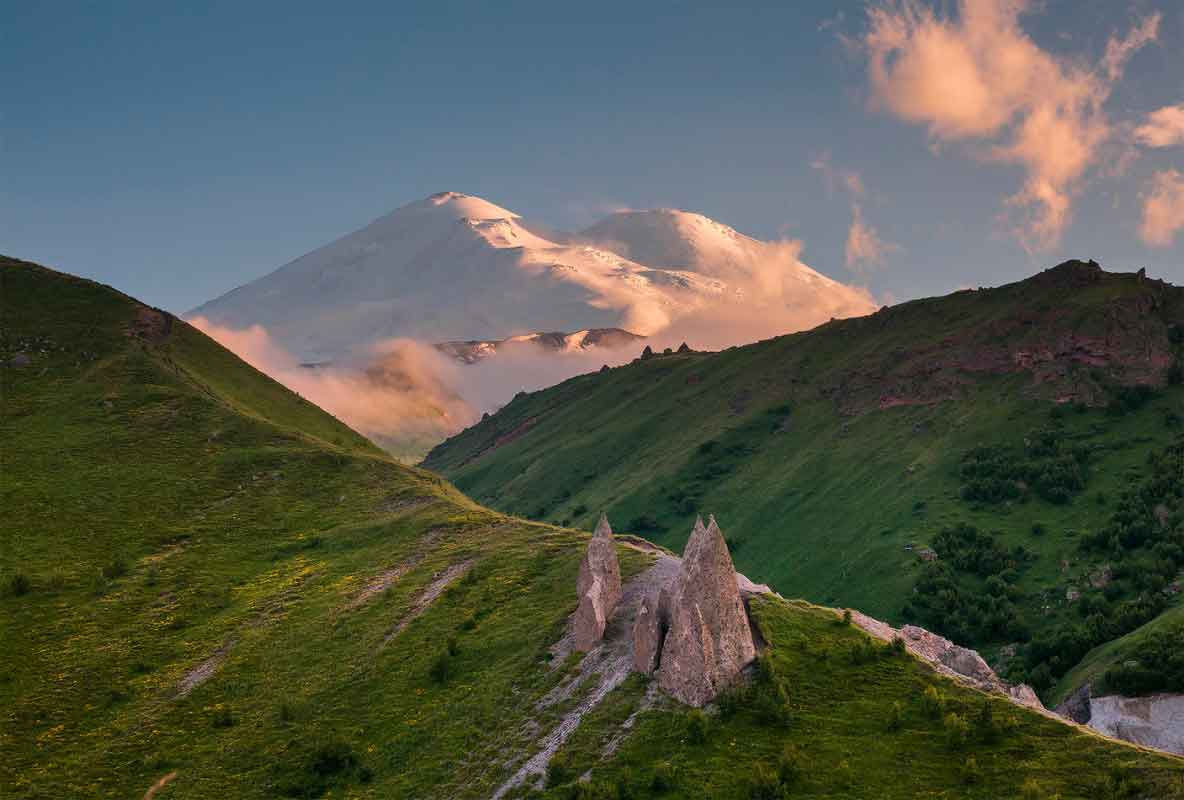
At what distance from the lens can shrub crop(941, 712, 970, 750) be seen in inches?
1513

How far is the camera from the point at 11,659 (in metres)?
62.3

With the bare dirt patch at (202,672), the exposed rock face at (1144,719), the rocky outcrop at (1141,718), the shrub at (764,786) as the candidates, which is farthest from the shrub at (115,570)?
the exposed rock face at (1144,719)

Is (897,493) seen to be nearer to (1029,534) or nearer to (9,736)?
(1029,534)

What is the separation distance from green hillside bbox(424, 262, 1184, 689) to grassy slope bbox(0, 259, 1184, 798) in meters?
58.8

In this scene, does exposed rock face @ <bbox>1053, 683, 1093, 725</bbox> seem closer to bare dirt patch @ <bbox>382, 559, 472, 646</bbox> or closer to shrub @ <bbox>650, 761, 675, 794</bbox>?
shrub @ <bbox>650, 761, 675, 794</bbox>

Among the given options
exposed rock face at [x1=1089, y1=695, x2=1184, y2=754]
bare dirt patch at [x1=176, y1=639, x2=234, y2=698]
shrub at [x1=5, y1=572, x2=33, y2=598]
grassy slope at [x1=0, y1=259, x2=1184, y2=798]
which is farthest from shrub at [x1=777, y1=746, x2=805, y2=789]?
shrub at [x1=5, y1=572, x2=33, y2=598]

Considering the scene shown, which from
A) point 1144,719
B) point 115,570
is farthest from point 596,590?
point 115,570

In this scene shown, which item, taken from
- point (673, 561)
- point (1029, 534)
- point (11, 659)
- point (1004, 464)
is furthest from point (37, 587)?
point (1004, 464)

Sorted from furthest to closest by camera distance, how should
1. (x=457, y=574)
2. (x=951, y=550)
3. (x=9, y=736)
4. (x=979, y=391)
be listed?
(x=979, y=391) → (x=951, y=550) → (x=457, y=574) → (x=9, y=736)

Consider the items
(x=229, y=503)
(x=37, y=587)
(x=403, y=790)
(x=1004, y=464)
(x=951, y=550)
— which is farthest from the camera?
(x=1004, y=464)

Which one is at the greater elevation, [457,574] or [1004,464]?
[1004,464]

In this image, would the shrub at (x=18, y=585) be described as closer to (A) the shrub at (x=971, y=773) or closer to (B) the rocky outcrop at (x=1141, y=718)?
(A) the shrub at (x=971, y=773)

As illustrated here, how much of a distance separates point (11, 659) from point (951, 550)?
108739 mm

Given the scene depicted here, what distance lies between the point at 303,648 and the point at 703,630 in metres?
32.6
